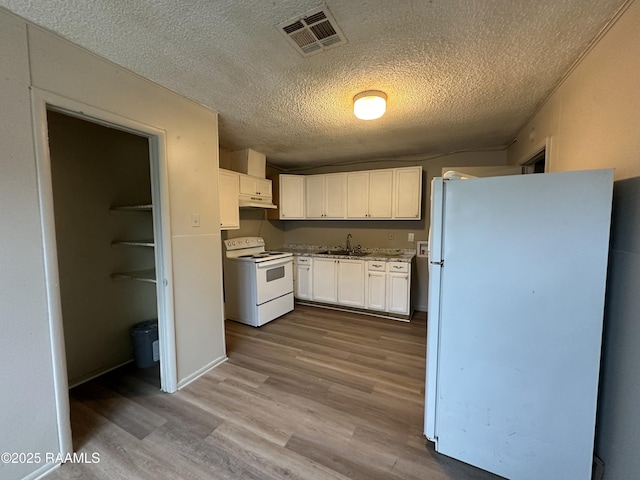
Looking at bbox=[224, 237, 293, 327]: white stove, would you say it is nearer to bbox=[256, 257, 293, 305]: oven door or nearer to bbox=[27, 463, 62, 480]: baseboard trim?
bbox=[256, 257, 293, 305]: oven door

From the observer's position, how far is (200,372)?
2.36 meters

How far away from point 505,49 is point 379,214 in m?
2.64

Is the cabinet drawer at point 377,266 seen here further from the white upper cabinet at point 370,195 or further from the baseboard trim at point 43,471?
the baseboard trim at point 43,471

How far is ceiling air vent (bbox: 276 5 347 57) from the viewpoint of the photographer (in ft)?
4.22

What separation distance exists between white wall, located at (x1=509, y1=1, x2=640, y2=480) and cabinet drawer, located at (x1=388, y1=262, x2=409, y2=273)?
227 centimetres

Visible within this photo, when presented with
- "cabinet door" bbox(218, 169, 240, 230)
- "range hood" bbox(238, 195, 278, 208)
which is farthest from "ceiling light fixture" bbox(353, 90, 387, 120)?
"range hood" bbox(238, 195, 278, 208)

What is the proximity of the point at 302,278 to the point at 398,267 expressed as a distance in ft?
5.22

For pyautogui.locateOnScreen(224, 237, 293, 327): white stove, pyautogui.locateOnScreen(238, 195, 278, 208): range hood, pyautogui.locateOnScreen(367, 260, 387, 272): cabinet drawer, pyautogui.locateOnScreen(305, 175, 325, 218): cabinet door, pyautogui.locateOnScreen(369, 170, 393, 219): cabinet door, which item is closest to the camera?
pyautogui.locateOnScreen(224, 237, 293, 327): white stove

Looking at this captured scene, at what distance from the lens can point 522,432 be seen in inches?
52.6

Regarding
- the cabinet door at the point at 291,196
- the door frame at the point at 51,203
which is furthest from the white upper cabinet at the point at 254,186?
the door frame at the point at 51,203

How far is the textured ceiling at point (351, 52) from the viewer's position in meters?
1.24

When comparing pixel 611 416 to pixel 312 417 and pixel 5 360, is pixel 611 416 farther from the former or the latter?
pixel 5 360

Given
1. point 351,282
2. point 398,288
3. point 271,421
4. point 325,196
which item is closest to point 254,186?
point 325,196

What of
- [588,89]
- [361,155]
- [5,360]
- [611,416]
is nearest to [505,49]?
[588,89]
